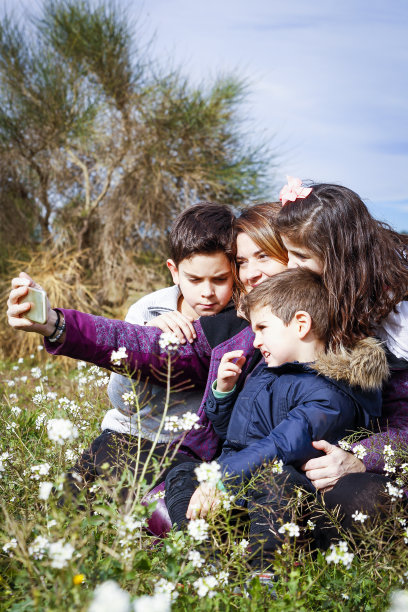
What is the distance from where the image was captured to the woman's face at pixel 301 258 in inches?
119

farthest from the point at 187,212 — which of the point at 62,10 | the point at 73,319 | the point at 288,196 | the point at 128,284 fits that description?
the point at 62,10

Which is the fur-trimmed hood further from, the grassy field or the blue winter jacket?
the grassy field

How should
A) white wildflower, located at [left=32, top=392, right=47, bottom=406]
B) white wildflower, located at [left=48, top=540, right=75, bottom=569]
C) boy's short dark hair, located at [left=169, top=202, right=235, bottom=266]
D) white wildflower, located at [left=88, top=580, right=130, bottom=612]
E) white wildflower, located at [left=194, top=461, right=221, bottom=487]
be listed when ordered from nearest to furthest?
white wildflower, located at [left=88, top=580, right=130, bottom=612]
white wildflower, located at [left=48, top=540, right=75, bottom=569]
white wildflower, located at [left=194, top=461, right=221, bottom=487]
boy's short dark hair, located at [left=169, top=202, right=235, bottom=266]
white wildflower, located at [left=32, top=392, right=47, bottom=406]

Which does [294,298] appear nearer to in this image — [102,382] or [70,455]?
[70,455]

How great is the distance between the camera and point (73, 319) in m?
2.81

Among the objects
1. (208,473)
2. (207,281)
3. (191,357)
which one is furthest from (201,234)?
(208,473)

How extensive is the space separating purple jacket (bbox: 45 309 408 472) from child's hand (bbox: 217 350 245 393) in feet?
0.33

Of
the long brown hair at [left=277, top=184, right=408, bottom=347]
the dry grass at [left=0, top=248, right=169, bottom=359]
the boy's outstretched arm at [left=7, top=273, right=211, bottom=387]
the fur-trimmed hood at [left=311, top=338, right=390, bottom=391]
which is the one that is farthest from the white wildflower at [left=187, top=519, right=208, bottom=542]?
the dry grass at [left=0, top=248, right=169, bottom=359]

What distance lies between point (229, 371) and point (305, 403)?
0.37 m

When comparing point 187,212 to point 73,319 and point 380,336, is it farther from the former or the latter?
point 380,336

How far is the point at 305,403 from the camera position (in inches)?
102

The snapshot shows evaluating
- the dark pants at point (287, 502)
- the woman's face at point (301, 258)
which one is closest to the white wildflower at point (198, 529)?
the dark pants at point (287, 502)

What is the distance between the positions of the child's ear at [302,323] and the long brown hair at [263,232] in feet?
1.77

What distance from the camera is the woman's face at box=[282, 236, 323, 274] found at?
302 cm
